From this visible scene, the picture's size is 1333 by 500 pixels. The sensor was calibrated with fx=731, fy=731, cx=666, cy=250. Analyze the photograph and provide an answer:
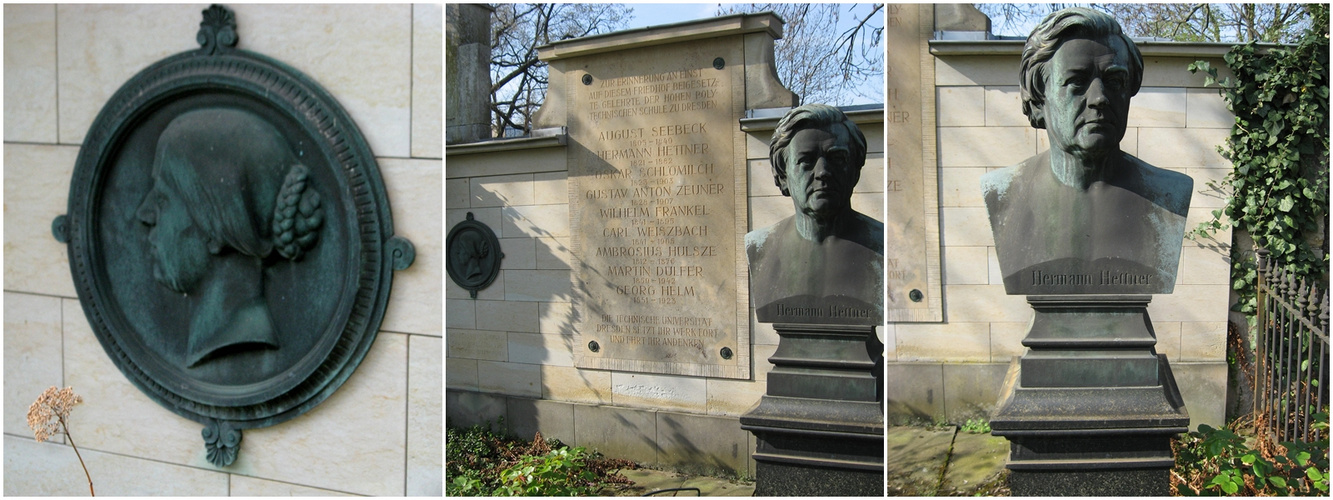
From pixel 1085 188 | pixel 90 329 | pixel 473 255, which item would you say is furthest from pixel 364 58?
pixel 1085 188

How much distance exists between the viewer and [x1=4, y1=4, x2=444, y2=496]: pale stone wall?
2109 mm

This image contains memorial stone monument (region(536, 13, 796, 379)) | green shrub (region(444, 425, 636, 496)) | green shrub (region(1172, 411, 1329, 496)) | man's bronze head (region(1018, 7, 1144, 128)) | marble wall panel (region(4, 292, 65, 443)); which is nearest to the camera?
man's bronze head (region(1018, 7, 1144, 128))

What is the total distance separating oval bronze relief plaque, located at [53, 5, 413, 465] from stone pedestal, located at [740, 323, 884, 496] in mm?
1200

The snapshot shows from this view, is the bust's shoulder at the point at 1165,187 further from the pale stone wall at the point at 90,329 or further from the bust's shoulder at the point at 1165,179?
the pale stone wall at the point at 90,329

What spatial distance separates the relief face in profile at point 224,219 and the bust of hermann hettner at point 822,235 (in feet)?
4.66

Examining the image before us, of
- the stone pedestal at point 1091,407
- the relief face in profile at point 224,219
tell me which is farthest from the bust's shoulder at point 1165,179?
Result: the relief face in profile at point 224,219

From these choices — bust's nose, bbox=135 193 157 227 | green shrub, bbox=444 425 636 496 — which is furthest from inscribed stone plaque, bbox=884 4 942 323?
bust's nose, bbox=135 193 157 227

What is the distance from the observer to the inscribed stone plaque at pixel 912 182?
120 inches

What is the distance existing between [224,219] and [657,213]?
1520mm

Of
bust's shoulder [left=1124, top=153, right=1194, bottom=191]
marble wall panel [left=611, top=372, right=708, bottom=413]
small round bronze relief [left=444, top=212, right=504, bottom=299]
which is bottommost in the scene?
marble wall panel [left=611, top=372, right=708, bottom=413]

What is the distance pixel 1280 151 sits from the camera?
3.45m

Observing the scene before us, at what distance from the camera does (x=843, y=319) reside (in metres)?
2.24

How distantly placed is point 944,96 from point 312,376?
9.07 ft

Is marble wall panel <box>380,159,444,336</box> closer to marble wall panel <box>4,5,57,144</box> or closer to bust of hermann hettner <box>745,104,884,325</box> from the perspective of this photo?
bust of hermann hettner <box>745,104,884,325</box>
